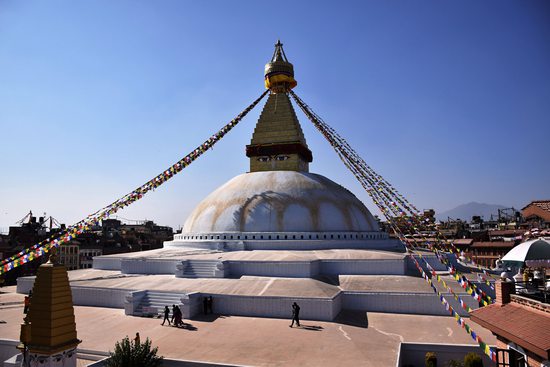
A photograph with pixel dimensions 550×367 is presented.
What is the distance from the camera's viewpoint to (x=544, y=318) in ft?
19.7

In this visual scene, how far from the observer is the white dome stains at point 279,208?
19.5 meters

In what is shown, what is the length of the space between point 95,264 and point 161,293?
25.7 feet

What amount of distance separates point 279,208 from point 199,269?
543 centimetres

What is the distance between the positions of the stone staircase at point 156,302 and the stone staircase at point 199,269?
231 cm

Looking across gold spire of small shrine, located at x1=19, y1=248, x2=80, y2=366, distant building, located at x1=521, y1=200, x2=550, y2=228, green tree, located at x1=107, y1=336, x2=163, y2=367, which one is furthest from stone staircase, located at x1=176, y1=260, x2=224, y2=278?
distant building, located at x1=521, y1=200, x2=550, y2=228

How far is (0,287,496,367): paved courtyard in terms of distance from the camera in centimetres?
877

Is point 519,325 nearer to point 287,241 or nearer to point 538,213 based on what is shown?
point 287,241

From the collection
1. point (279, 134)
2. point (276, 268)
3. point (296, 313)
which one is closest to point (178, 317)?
point (296, 313)

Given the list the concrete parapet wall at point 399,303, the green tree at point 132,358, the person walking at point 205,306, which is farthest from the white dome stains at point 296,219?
the green tree at point 132,358

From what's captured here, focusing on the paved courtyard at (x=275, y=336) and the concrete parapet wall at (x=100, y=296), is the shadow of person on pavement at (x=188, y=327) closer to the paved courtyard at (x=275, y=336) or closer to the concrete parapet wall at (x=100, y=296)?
the paved courtyard at (x=275, y=336)

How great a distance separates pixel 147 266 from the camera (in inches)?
677

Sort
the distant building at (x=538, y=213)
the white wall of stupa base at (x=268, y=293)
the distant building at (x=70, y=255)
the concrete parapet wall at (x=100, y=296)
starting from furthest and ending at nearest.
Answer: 1. the distant building at (x=538, y=213)
2. the distant building at (x=70, y=255)
3. the concrete parapet wall at (x=100, y=296)
4. the white wall of stupa base at (x=268, y=293)

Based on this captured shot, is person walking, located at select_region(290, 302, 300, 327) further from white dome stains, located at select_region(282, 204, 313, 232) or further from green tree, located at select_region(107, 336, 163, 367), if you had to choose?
white dome stains, located at select_region(282, 204, 313, 232)

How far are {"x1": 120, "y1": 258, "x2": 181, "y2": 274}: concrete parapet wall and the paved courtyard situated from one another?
3.67m
